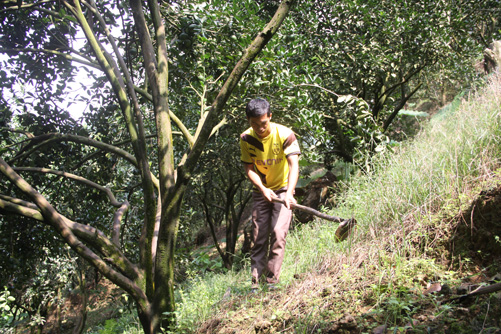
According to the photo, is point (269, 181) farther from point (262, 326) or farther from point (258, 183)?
point (262, 326)

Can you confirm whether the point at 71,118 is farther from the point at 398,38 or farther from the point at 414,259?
the point at 398,38

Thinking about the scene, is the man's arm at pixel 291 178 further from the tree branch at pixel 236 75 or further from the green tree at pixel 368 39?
the green tree at pixel 368 39

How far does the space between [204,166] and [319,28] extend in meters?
3.97

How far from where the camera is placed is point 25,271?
5.25 m

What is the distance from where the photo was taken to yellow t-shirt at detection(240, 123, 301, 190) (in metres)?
3.84

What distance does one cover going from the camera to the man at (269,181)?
12.2ft

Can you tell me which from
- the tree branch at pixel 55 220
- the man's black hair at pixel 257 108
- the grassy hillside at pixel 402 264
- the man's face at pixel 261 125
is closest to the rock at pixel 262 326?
the grassy hillside at pixel 402 264

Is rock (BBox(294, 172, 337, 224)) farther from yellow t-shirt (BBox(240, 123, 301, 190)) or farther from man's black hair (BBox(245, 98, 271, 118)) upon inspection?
man's black hair (BBox(245, 98, 271, 118))

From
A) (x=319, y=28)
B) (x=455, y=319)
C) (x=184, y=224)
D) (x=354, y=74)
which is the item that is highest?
(x=319, y=28)

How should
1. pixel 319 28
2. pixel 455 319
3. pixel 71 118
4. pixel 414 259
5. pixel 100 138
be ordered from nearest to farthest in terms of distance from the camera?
pixel 455 319, pixel 414 259, pixel 71 118, pixel 100 138, pixel 319 28

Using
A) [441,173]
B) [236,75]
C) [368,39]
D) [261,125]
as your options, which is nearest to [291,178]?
[261,125]

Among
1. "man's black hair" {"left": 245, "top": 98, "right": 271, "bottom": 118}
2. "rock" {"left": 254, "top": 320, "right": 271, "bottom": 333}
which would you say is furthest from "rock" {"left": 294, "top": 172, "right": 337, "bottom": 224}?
"rock" {"left": 254, "top": 320, "right": 271, "bottom": 333}

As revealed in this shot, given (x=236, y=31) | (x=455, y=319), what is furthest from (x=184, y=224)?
(x=455, y=319)

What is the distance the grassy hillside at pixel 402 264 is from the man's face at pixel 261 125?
1.45 m
